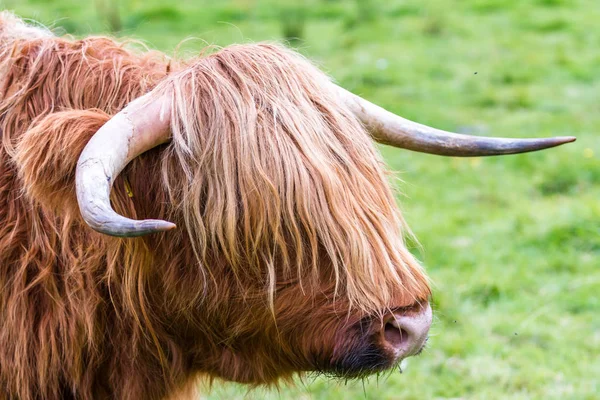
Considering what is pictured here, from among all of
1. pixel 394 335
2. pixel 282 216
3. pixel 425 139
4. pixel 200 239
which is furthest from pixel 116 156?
pixel 425 139

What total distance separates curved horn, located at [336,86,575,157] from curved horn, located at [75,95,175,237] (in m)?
0.66

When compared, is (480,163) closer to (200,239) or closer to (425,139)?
(425,139)

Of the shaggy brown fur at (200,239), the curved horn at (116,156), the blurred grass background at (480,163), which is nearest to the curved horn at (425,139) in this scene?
the shaggy brown fur at (200,239)

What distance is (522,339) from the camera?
460 cm

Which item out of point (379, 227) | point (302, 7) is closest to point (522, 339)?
point (379, 227)

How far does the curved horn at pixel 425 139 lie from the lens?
9.27 ft

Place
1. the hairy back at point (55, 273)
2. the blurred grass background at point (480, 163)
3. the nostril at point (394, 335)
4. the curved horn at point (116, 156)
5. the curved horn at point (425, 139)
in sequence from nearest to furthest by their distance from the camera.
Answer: the curved horn at point (116, 156), the nostril at point (394, 335), the hairy back at point (55, 273), the curved horn at point (425, 139), the blurred grass background at point (480, 163)

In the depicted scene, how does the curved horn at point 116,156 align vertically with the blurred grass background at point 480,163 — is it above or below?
above

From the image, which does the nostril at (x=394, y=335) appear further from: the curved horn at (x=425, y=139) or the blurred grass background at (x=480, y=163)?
the blurred grass background at (x=480, y=163)

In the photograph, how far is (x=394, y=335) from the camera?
2500 mm

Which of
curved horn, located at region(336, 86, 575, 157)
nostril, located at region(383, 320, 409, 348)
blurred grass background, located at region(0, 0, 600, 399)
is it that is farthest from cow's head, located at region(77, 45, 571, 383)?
blurred grass background, located at region(0, 0, 600, 399)

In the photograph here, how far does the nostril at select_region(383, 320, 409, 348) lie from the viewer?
8.14 ft

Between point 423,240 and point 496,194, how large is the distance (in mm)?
951

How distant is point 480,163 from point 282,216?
460 centimetres
